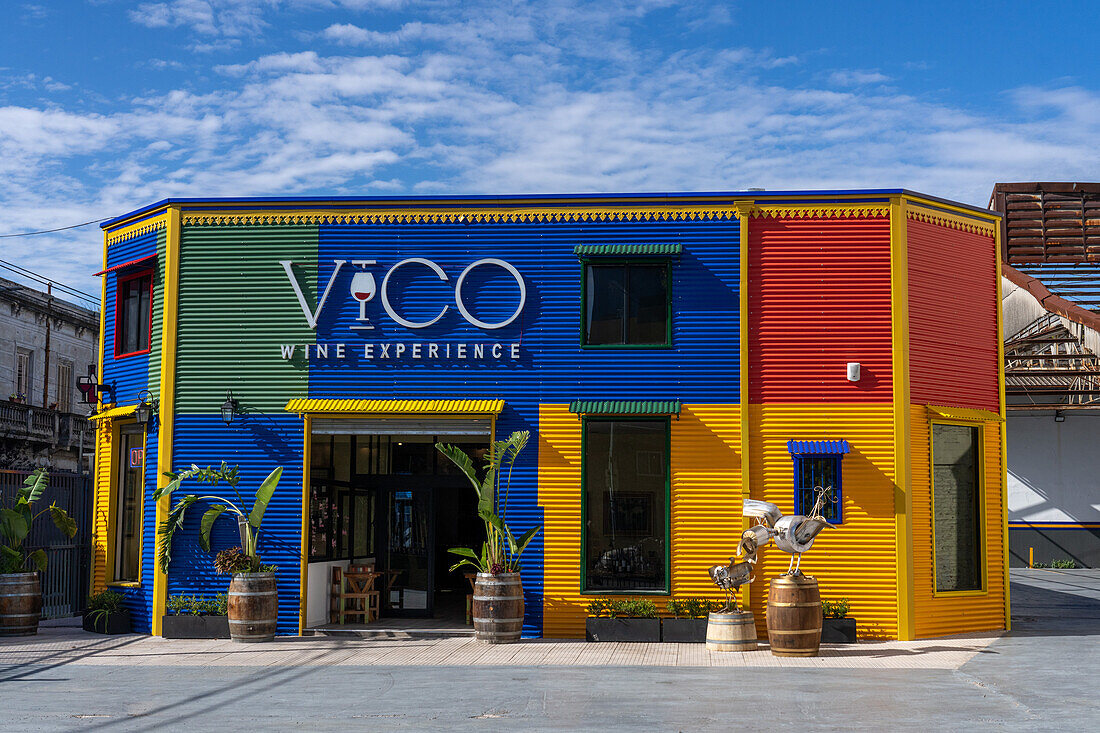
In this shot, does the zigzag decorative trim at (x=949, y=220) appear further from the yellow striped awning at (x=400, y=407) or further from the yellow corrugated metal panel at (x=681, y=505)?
the yellow striped awning at (x=400, y=407)

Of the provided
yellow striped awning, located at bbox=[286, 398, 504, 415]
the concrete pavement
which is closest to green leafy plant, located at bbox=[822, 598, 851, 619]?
the concrete pavement

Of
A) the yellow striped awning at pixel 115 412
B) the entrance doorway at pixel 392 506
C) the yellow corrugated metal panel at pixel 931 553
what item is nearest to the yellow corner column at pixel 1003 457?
the yellow corrugated metal panel at pixel 931 553

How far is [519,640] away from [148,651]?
5.27 m

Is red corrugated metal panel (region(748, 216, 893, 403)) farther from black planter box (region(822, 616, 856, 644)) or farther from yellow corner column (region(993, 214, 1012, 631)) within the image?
black planter box (region(822, 616, 856, 644))

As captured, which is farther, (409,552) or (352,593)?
(409,552)

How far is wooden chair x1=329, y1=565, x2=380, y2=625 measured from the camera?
18.3 m

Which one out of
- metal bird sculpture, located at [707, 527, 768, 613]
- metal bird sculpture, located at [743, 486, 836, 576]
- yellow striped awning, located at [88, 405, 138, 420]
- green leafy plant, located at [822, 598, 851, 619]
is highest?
yellow striped awning, located at [88, 405, 138, 420]

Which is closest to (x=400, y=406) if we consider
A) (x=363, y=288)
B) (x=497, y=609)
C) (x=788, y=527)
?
(x=363, y=288)

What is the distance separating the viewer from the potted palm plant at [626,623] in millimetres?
16625

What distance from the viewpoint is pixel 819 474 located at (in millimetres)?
17125

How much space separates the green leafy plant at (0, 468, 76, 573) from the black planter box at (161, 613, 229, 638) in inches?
111

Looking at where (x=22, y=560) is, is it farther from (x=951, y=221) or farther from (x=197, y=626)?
(x=951, y=221)

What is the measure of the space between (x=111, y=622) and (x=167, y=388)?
378 cm

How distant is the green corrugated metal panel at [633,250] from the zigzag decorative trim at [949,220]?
12.2 feet
